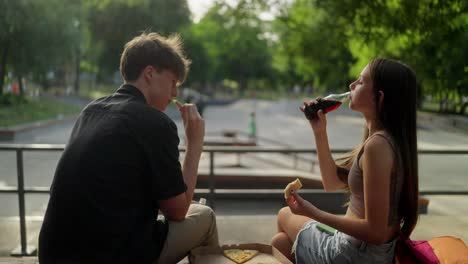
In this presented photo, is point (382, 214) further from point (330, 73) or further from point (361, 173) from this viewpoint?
point (330, 73)

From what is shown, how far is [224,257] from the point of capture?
230 centimetres

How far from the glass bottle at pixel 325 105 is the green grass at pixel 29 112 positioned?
16.1 metres

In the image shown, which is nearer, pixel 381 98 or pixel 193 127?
pixel 381 98

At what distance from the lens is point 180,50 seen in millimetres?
2193

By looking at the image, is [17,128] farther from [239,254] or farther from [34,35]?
[239,254]

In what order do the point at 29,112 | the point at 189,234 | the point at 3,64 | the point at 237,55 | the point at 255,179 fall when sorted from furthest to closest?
the point at 237,55 < the point at 29,112 < the point at 3,64 < the point at 255,179 < the point at 189,234

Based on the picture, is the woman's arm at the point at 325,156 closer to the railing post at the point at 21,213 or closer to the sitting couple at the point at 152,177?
the sitting couple at the point at 152,177

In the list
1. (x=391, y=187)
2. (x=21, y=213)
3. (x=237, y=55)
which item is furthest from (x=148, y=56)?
(x=237, y=55)

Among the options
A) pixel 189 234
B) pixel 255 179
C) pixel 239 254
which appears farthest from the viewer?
pixel 255 179

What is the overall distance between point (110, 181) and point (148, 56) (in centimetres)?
60

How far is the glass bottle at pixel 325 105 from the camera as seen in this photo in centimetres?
242

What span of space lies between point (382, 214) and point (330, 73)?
31294mm

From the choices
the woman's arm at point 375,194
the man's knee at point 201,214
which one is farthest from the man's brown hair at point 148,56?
the woman's arm at point 375,194

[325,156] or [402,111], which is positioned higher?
[402,111]
